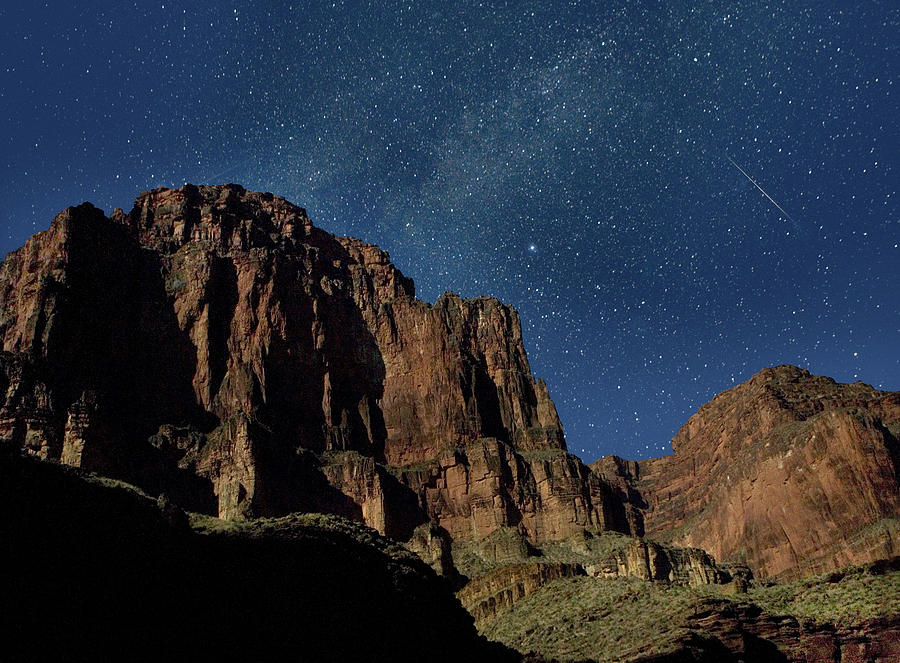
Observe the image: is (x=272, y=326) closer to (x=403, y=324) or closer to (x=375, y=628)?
(x=403, y=324)

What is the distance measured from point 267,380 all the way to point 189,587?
109301mm

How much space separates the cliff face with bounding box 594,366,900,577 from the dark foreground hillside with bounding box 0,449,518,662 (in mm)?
101550

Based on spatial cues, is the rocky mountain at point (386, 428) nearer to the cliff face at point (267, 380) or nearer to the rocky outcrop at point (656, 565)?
the cliff face at point (267, 380)

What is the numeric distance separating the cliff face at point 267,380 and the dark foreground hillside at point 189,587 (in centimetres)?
6248

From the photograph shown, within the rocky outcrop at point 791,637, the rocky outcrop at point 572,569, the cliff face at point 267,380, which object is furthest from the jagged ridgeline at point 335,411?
the rocky outcrop at point 791,637

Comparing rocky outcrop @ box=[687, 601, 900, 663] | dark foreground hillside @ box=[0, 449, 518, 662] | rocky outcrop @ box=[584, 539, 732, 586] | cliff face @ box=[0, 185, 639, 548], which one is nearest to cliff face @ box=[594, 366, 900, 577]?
rocky outcrop @ box=[584, 539, 732, 586]

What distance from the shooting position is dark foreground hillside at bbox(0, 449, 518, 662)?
110 feet

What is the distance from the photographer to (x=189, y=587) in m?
42.0

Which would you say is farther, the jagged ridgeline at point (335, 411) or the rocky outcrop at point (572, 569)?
the jagged ridgeline at point (335, 411)

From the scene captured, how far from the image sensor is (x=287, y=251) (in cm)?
17562

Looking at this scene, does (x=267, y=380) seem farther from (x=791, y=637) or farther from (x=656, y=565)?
(x=791, y=637)

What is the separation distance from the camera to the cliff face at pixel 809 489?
139625mm

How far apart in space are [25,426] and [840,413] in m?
129

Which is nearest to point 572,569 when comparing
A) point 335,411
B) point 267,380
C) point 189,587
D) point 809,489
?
point 335,411
